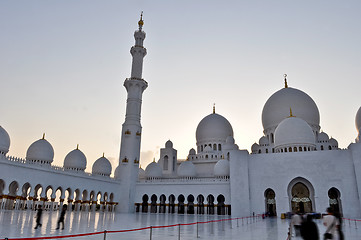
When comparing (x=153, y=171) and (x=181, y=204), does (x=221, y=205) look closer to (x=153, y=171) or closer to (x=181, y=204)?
(x=181, y=204)

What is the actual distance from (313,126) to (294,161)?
933 centimetres

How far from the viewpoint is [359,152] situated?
2225cm

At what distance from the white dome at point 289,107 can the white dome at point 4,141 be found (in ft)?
86.1

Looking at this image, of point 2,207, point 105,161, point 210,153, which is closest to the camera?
point 2,207

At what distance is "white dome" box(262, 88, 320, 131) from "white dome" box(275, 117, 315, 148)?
523 cm

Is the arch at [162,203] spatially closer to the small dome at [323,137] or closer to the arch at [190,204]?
the arch at [190,204]

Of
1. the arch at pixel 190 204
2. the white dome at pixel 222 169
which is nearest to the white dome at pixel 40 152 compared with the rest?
the arch at pixel 190 204

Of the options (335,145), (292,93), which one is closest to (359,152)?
(335,145)

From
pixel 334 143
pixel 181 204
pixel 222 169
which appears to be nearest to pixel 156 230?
pixel 222 169

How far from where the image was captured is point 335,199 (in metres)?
22.9

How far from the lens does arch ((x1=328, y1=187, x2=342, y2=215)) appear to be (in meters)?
22.5

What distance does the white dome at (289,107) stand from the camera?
102 ft

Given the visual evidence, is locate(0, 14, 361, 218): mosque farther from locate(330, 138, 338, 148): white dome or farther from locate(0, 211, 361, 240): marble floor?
locate(0, 211, 361, 240): marble floor

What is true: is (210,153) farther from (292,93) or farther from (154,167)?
(292,93)
